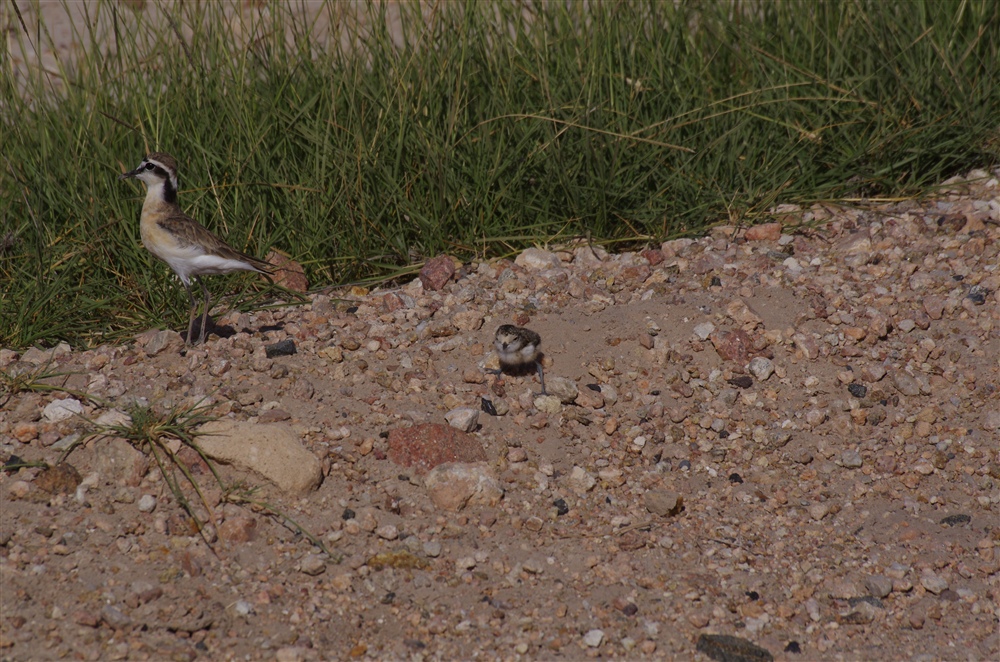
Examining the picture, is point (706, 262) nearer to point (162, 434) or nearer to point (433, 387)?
point (433, 387)

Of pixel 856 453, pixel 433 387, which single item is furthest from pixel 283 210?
pixel 856 453

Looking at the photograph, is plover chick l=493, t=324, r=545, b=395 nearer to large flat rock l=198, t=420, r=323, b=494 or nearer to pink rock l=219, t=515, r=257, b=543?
large flat rock l=198, t=420, r=323, b=494

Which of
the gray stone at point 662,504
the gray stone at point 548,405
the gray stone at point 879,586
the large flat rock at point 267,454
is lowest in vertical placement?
the gray stone at point 879,586

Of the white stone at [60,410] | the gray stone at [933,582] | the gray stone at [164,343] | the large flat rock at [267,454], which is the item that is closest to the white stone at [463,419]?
the large flat rock at [267,454]

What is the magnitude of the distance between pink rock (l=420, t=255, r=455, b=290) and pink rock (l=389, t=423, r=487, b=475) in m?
1.40

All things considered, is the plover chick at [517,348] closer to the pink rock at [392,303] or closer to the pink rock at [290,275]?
the pink rock at [392,303]

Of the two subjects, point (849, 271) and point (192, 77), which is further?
point (192, 77)

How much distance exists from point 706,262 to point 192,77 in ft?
11.4

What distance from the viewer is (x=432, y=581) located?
4.19 meters

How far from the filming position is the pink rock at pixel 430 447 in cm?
479

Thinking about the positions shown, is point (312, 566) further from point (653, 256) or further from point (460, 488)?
point (653, 256)

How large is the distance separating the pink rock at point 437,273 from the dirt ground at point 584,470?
0.24 ft

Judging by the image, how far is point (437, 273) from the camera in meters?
6.15

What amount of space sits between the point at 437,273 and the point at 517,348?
114cm
